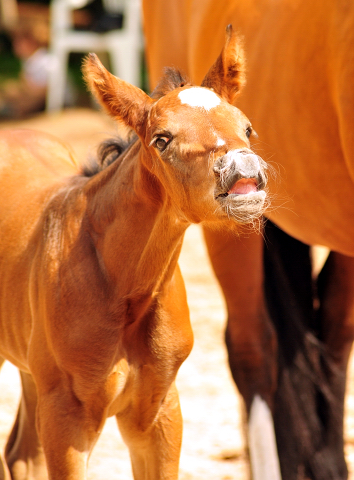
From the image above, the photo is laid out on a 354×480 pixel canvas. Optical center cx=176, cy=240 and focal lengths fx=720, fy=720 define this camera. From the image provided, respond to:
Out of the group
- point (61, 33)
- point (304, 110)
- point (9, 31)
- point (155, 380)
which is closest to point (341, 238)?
point (304, 110)

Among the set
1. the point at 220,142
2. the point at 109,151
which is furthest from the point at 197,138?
the point at 109,151

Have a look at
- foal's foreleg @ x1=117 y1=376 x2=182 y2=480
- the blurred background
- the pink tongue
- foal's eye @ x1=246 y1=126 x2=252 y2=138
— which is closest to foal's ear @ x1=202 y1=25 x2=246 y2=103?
foal's eye @ x1=246 y1=126 x2=252 y2=138

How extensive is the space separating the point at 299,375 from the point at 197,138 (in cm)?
159

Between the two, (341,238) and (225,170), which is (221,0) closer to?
(341,238)

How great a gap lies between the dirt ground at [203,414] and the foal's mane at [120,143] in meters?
0.06

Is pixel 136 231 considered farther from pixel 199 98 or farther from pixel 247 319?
pixel 247 319

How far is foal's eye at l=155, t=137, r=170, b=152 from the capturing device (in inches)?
60.4

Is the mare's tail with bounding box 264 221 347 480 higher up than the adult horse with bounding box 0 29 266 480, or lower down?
lower down

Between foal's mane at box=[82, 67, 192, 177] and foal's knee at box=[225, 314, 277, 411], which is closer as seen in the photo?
foal's mane at box=[82, 67, 192, 177]

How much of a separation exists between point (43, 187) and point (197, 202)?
74 cm

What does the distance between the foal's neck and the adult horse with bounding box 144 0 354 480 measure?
65 cm

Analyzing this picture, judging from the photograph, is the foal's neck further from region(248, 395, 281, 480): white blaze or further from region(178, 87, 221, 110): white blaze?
region(248, 395, 281, 480): white blaze

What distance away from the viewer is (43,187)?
2.11 m

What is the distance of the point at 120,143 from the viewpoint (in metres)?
1.97
